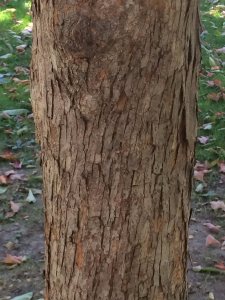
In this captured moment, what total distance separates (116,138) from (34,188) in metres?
2.54

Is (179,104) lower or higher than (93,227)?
higher

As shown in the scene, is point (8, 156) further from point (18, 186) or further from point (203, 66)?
point (203, 66)

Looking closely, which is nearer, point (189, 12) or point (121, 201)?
point (189, 12)

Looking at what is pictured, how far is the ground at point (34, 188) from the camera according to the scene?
3516mm

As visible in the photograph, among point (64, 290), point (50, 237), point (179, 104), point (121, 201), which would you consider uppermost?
point (179, 104)

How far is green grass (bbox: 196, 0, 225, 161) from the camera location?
4840mm

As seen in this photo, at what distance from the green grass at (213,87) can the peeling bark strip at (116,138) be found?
2.71 meters

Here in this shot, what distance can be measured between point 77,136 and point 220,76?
4.40m

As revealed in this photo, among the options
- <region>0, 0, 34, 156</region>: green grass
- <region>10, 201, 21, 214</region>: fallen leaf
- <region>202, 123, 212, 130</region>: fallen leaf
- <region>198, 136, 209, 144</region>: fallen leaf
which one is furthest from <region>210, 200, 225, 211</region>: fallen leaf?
<region>0, 0, 34, 156</region>: green grass

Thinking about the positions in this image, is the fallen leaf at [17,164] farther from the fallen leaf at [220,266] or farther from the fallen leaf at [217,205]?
the fallen leaf at [220,266]

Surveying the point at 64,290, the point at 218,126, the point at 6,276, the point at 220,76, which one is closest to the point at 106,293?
the point at 64,290

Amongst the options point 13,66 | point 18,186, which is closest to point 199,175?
point 18,186

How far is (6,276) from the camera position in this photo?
11.5 ft

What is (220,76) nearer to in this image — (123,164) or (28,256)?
(28,256)
